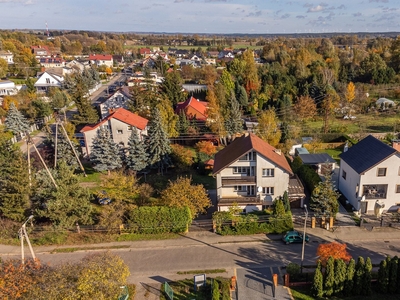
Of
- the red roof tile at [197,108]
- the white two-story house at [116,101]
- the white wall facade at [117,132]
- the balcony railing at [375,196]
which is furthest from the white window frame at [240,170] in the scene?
the white two-story house at [116,101]

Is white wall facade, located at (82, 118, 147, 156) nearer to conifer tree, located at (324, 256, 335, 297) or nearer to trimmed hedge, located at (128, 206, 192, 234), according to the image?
trimmed hedge, located at (128, 206, 192, 234)

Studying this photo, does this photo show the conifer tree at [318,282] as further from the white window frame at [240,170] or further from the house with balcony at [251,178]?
the white window frame at [240,170]

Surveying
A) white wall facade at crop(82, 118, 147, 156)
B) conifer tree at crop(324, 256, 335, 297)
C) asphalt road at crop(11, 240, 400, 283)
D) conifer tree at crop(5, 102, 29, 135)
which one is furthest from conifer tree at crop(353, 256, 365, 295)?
conifer tree at crop(5, 102, 29, 135)

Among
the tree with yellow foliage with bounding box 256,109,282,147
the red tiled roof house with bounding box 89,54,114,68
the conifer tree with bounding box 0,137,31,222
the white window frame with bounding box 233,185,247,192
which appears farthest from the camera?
the red tiled roof house with bounding box 89,54,114,68

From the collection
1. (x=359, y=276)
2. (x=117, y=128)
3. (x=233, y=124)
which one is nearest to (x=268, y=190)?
(x=359, y=276)

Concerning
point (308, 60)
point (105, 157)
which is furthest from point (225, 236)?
point (308, 60)
